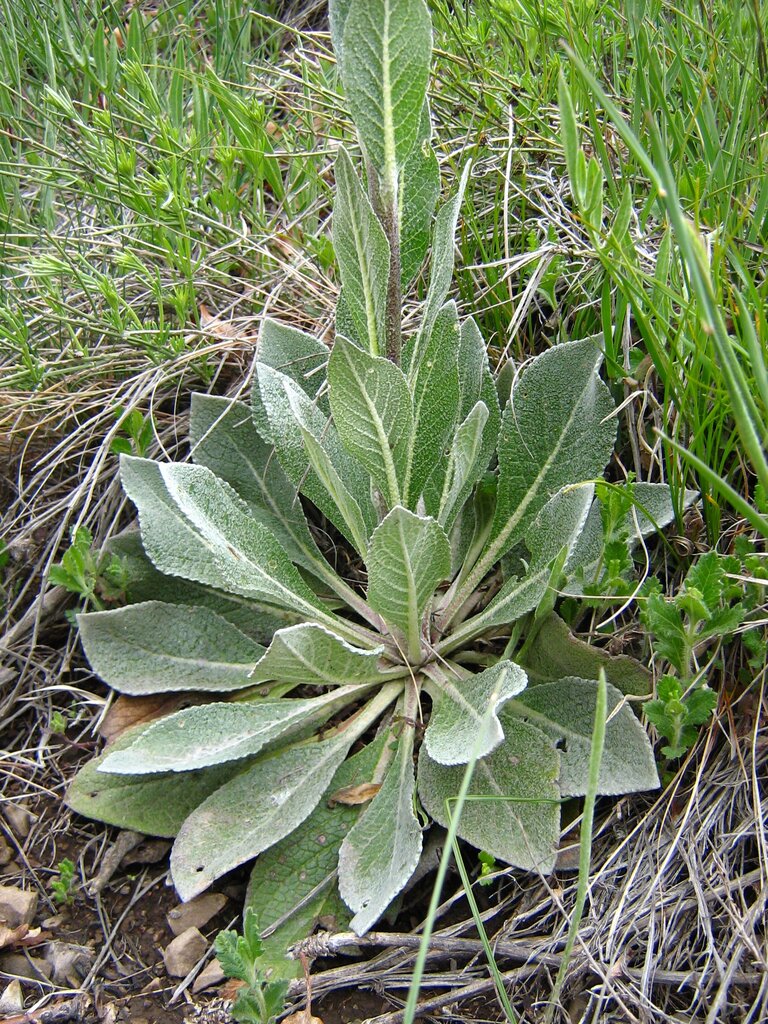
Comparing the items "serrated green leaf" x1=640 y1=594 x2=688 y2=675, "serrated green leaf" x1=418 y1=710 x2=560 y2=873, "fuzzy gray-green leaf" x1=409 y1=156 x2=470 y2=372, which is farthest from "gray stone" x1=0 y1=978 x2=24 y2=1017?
"fuzzy gray-green leaf" x1=409 y1=156 x2=470 y2=372

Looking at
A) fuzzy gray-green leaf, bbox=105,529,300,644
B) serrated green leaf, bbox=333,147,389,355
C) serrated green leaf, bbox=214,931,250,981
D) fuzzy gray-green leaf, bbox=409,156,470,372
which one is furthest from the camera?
fuzzy gray-green leaf, bbox=105,529,300,644

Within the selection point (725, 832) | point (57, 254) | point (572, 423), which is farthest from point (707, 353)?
point (57, 254)

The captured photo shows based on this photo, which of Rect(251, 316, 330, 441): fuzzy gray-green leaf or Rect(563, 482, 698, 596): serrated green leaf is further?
Rect(251, 316, 330, 441): fuzzy gray-green leaf

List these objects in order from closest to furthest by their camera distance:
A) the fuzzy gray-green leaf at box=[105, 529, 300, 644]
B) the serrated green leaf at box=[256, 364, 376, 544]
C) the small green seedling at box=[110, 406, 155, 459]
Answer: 1. the serrated green leaf at box=[256, 364, 376, 544]
2. the fuzzy gray-green leaf at box=[105, 529, 300, 644]
3. the small green seedling at box=[110, 406, 155, 459]

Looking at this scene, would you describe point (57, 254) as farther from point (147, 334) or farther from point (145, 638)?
point (145, 638)

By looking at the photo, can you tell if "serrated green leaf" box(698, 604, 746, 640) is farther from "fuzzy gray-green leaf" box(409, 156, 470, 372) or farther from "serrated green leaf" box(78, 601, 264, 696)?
"serrated green leaf" box(78, 601, 264, 696)
